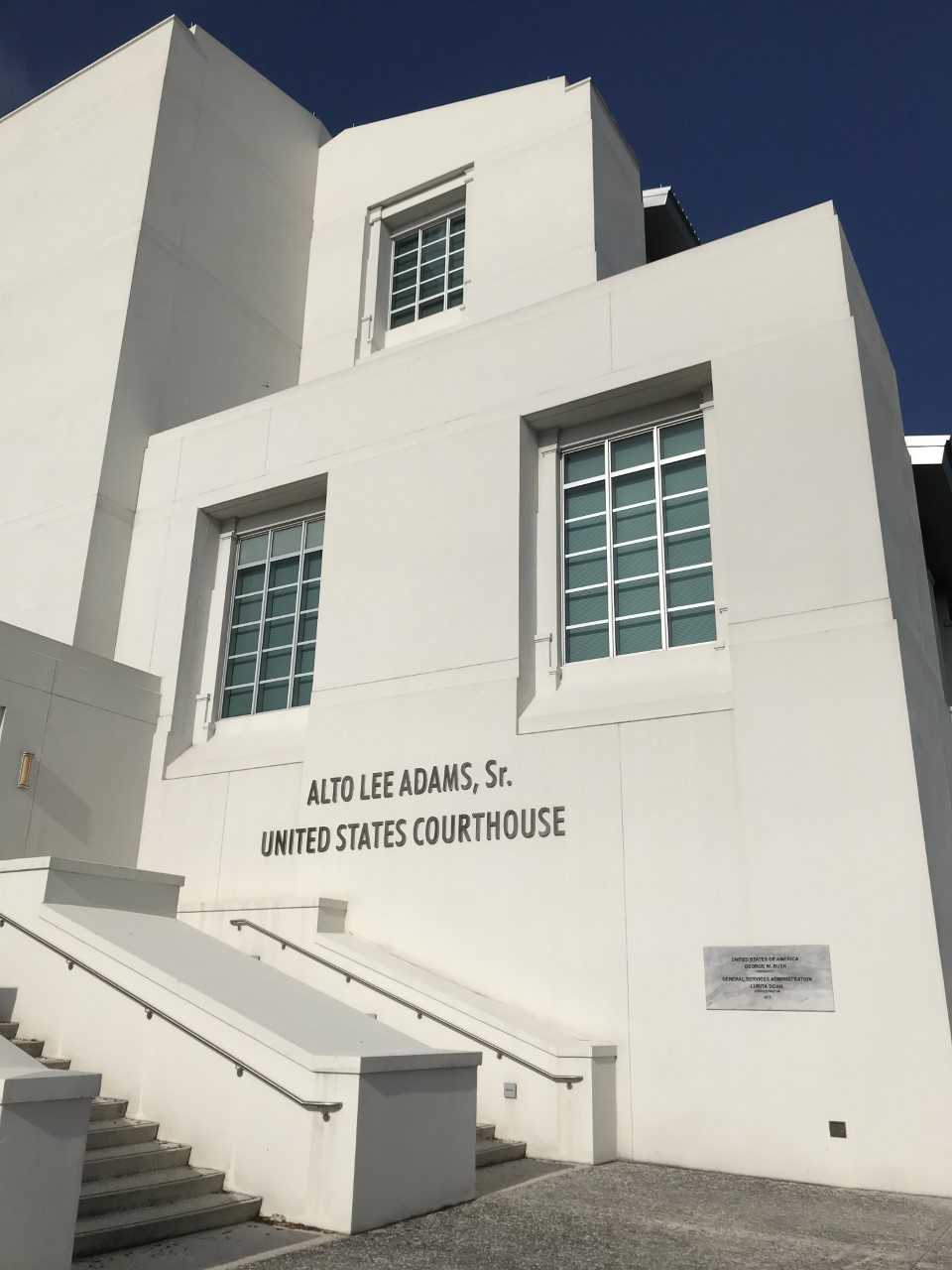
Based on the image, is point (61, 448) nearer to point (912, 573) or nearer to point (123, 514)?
point (123, 514)

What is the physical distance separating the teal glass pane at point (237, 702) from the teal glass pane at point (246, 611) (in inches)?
35.6

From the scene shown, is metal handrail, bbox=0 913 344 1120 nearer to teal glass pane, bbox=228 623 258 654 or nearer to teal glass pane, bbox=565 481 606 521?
teal glass pane, bbox=228 623 258 654

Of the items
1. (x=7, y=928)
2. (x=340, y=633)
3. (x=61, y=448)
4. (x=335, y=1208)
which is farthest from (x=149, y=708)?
(x=335, y=1208)

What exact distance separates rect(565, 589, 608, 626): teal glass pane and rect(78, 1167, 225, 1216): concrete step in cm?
604

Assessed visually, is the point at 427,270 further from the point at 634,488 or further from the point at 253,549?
the point at 634,488

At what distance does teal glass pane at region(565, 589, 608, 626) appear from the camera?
1020cm

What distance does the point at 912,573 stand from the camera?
9.91m

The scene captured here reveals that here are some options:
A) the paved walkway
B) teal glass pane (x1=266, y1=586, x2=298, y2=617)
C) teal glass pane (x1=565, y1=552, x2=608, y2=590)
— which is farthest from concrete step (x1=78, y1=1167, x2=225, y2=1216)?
teal glass pane (x1=266, y1=586, x2=298, y2=617)

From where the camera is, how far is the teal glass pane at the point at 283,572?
41.3 feet

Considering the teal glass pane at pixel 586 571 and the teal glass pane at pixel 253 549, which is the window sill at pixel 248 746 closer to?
the teal glass pane at pixel 253 549

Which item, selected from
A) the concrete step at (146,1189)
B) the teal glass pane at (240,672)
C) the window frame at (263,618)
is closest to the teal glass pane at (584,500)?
the window frame at (263,618)

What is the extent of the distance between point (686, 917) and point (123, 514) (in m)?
9.00

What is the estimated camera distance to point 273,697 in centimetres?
1213

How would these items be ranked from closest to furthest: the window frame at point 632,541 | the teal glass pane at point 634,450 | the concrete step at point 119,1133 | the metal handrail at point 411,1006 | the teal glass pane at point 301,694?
the concrete step at point 119,1133, the metal handrail at point 411,1006, the window frame at point 632,541, the teal glass pane at point 634,450, the teal glass pane at point 301,694
